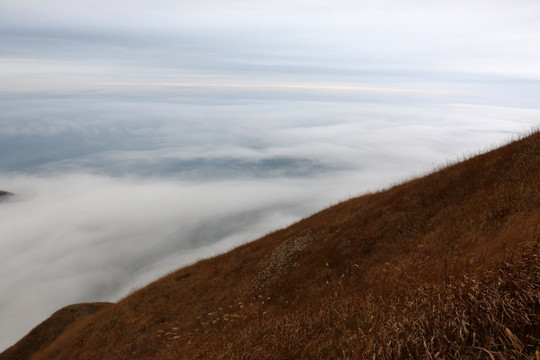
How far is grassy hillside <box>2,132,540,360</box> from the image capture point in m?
5.05

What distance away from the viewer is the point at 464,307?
5.25 m

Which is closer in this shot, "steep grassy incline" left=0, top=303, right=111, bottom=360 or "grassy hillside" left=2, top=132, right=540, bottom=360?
"grassy hillside" left=2, top=132, right=540, bottom=360

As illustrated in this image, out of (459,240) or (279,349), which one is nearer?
(279,349)

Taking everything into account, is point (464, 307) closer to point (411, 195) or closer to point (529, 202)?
point (529, 202)

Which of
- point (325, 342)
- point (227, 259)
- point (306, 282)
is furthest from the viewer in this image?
point (227, 259)

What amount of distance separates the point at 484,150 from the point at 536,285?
72.6 feet

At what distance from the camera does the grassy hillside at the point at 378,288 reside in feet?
16.6

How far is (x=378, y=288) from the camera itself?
498 inches

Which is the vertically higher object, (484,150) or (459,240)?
(484,150)

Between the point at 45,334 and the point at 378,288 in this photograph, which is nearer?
the point at 378,288

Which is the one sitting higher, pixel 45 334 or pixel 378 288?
pixel 45 334

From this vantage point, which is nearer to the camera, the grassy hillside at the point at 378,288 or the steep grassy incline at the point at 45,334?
the grassy hillside at the point at 378,288

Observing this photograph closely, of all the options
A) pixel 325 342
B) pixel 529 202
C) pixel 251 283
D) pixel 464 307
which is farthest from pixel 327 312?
pixel 251 283

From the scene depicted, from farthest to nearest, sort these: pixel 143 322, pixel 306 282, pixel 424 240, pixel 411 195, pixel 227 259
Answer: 1. pixel 227 259
2. pixel 143 322
3. pixel 411 195
4. pixel 306 282
5. pixel 424 240
